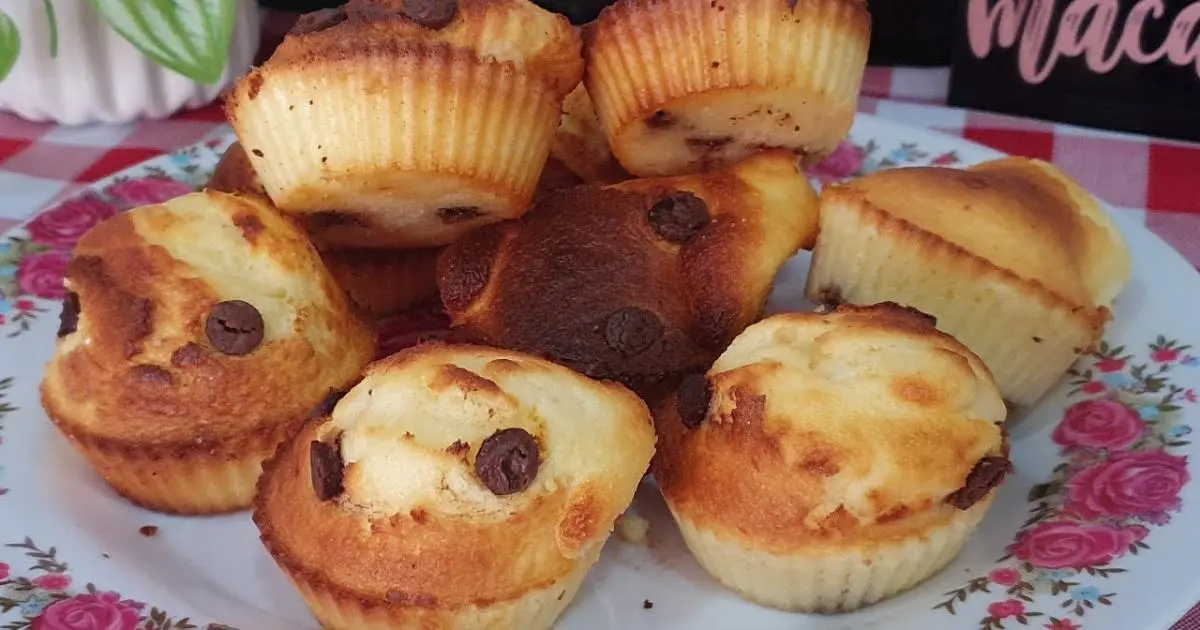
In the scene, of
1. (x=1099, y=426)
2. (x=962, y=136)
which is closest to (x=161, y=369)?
(x=1099, y=426)

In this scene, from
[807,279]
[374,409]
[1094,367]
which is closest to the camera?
[374,409]

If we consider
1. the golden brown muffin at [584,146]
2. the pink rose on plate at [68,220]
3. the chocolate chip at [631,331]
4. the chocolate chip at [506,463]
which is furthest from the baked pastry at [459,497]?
the pink rose on plate at [68,220]

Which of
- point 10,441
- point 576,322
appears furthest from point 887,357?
point 10,441

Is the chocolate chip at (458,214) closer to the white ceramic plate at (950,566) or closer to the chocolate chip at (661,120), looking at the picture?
the chocolate chip at (661,120)

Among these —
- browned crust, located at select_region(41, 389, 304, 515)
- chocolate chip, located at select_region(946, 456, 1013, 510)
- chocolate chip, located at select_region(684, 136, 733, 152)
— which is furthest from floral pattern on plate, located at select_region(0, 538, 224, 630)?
chocolate chip, located at select_region(684, 136, 733, 152)

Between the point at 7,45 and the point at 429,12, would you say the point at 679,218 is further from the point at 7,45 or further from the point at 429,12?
the point at 7,45

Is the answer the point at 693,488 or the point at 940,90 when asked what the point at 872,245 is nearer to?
the point at 693,488

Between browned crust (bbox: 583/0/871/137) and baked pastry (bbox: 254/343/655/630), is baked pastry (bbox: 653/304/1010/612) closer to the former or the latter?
baked pastry (bbox: 254/343/655/630)
